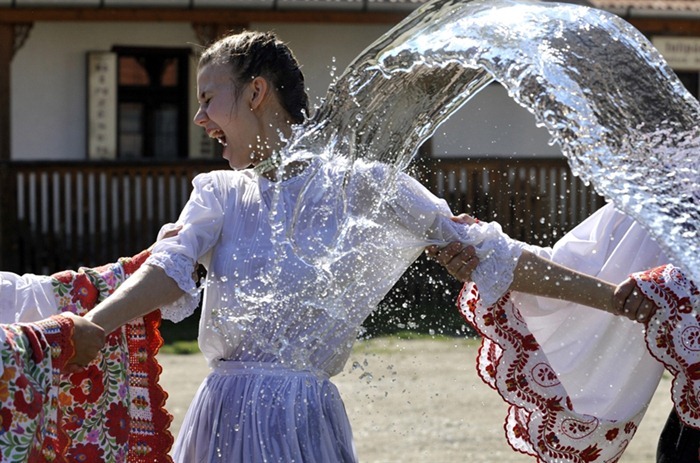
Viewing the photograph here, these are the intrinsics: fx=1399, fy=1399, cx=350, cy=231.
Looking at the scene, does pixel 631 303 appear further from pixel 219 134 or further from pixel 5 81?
pixel 5 81

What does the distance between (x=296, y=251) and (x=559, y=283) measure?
28.2 inches

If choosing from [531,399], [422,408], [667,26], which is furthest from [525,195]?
[531,399]

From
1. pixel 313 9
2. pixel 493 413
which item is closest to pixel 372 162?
pixel 493 413

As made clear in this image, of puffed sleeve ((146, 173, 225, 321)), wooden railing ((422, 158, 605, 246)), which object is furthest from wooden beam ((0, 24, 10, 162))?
puffed sleeve ((146, 173, 225, 321))

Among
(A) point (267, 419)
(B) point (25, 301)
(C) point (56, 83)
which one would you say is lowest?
(C) point (56, 83)

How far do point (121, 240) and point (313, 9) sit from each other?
3263 millimetres

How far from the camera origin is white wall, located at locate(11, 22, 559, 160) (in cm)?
1514

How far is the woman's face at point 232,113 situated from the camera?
135 inches

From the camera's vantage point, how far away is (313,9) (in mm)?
14828

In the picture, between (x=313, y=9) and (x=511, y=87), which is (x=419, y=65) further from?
(x=313, y=9)

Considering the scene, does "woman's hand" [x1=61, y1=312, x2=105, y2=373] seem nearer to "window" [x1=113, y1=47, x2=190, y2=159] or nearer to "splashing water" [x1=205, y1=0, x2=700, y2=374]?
"splashing water" [x1=205, y1=0, x2=700, y2=374]

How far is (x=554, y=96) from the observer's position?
3250mm

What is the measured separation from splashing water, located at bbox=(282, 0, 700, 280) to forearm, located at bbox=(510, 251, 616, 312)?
35 centimetres

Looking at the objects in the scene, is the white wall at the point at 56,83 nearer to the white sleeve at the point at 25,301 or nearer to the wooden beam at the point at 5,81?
the wooden beam at the point at 5,81
